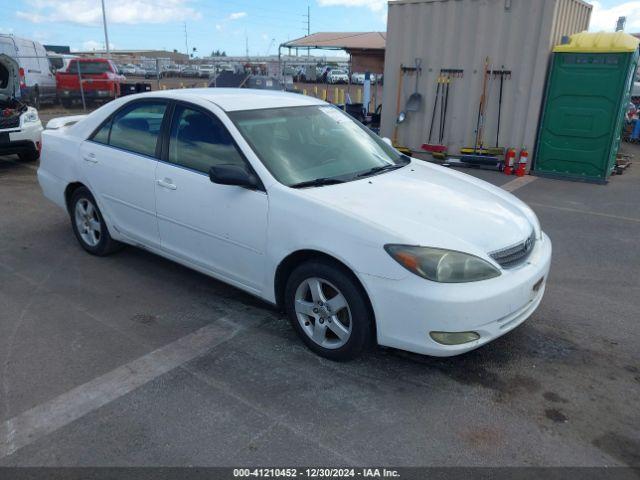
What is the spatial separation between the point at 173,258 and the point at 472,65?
7798 millimetres

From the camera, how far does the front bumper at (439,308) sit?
9.52ft

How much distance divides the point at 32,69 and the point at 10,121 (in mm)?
11247

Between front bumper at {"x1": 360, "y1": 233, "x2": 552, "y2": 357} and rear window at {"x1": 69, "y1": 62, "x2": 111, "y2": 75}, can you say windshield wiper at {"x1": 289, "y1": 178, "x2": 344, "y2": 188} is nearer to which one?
front bumper at {"x1": 360, "y1": 233, "x2": 552, "y2": 357}

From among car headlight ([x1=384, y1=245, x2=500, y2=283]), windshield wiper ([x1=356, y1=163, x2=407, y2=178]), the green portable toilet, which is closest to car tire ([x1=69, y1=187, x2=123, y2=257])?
windshield wiper ([x1=356, y1=163, x2=407, y2=178])

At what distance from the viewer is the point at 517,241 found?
3.33 meters

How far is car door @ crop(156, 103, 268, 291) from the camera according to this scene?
3580 mm

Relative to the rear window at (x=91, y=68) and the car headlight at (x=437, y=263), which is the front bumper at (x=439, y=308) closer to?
the car headlight at (x=437, y=263)

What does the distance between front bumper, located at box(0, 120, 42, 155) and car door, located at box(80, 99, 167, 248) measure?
180 inches

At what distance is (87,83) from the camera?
784 inches

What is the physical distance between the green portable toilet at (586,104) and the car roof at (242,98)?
6.24 metres

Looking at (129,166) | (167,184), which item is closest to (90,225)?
(129,166)

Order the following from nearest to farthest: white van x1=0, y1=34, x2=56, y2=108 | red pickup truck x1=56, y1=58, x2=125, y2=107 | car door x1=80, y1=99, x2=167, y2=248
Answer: car door x1=80, y1=99, x2=167, y2=248
white van x1=0, y1=34, x2=56, y2=108
red pickup truck x1=56, y1=58, x2=125, y2=107

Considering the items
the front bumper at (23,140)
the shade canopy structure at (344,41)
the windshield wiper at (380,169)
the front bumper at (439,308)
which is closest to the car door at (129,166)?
the windshield wiper at (380,169)

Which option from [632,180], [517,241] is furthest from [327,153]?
[632,180]
